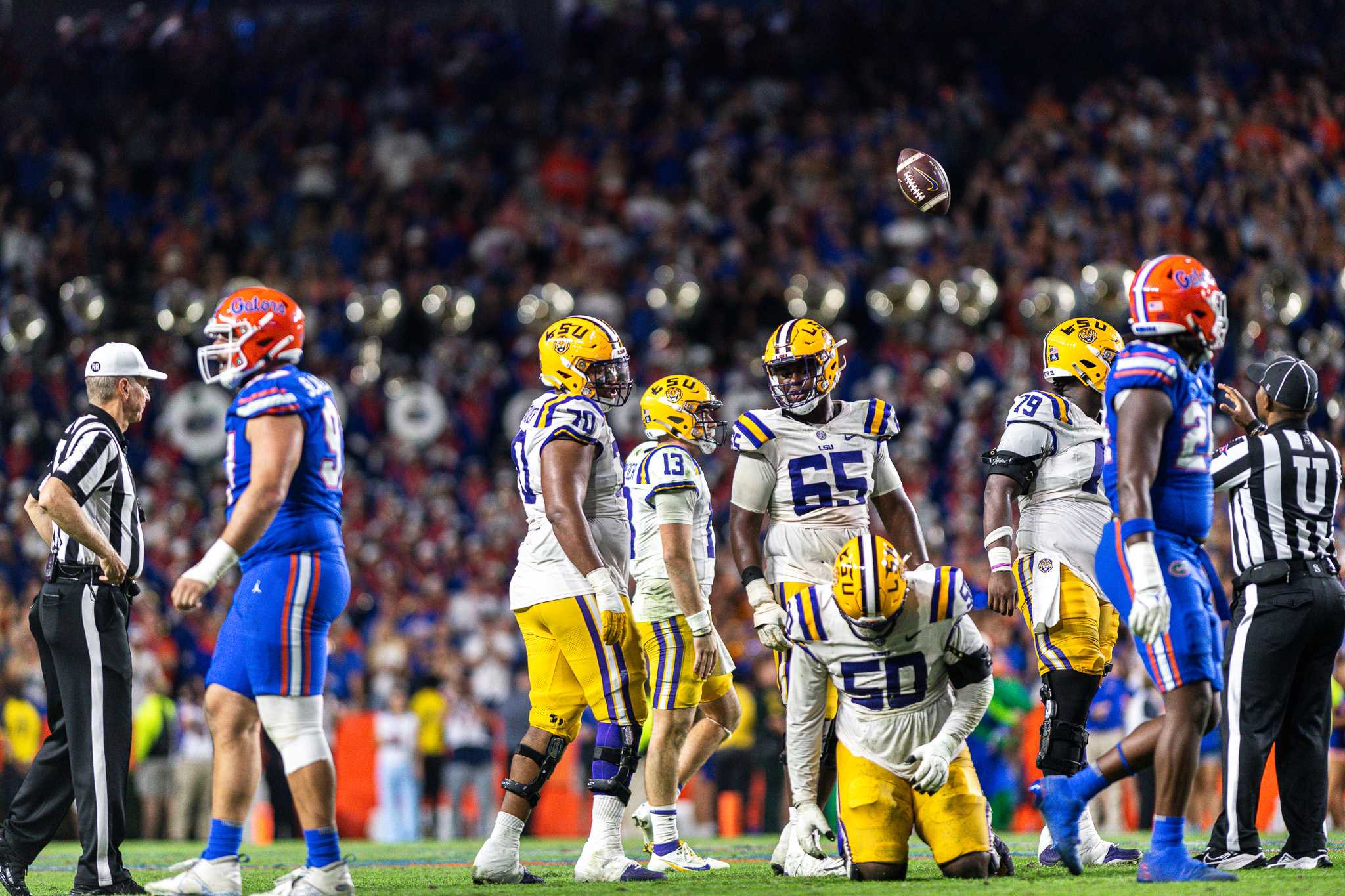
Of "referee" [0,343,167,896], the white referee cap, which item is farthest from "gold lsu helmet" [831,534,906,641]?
the white referee cap

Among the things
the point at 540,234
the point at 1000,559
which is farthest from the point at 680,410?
the point at 540,234

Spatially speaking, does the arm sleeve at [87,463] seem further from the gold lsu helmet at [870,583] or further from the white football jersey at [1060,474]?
the white football jersey at [1060,474]

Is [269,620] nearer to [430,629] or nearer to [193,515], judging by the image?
[430,629]

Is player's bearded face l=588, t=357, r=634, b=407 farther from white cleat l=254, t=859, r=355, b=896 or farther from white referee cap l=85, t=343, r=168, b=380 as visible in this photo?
white cleat l=254, t=859, r=355, b=896

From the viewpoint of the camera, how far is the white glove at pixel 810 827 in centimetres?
682

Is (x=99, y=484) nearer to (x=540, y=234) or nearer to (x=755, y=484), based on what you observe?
(x=755, y=484)

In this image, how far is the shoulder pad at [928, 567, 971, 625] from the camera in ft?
21.4

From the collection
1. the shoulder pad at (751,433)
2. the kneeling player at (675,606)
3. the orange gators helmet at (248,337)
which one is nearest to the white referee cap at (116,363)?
the orange gators helmet at (248,337)

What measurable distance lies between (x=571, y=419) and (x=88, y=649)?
2.27 metres

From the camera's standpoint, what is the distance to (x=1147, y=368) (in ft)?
19.2

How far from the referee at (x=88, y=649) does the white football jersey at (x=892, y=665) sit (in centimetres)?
287

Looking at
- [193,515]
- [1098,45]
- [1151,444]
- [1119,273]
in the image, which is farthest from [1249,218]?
[1151,444]

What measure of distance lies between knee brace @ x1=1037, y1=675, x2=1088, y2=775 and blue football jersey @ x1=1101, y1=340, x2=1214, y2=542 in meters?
1.56

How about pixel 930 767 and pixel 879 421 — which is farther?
pixel 879 421
